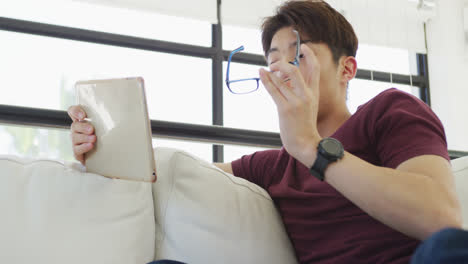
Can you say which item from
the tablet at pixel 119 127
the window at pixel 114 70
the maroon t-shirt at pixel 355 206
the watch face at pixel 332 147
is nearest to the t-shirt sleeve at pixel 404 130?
the maroon t-shirt at pixel 355 206

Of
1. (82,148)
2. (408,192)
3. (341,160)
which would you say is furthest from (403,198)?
(82,148)

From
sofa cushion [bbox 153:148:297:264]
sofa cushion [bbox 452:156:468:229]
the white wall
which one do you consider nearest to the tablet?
sofa cushion [bbox 153:148:297:264]

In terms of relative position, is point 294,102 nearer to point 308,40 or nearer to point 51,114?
point 308,40

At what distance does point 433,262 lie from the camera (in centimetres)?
52

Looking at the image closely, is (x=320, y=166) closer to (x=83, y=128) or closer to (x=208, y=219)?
(x=208, y=219)

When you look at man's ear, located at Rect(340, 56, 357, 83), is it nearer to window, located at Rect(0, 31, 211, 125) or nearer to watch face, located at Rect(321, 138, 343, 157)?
watch face, located at Rect(321, 138, 343, 157)

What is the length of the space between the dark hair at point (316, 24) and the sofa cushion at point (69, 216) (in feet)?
1.88

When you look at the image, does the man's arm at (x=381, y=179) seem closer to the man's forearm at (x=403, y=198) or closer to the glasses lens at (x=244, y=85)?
the man's forearm at (x=403, y=198)

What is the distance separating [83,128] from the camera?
1067 millimetres

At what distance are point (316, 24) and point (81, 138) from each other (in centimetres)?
64

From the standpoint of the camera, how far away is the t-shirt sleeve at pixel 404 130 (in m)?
0.91

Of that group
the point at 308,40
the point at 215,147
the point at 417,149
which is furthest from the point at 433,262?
the point at 215,147

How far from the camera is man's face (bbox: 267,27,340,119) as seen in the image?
1.26 m

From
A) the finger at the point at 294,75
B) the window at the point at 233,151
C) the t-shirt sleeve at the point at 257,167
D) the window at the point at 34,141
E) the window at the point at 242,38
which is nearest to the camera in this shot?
the finger at the point at 294,75
